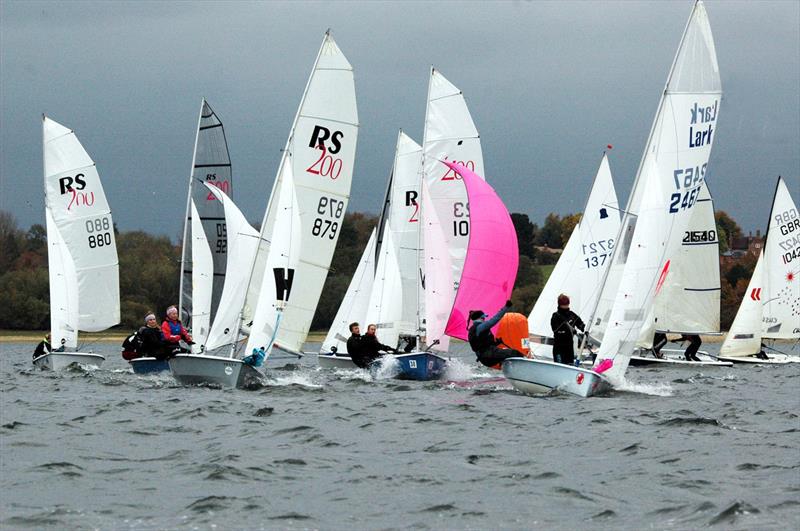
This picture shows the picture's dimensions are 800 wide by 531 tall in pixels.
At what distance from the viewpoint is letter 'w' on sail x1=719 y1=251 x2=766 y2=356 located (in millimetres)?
28891

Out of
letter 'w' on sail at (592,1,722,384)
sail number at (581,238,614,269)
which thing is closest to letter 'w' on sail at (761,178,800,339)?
sail number at (581,238,614,269)

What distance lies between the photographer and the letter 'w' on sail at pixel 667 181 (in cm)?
1512

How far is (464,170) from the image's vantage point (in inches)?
765

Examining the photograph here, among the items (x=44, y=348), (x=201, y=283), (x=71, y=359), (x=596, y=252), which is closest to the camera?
(x=201, y=283)

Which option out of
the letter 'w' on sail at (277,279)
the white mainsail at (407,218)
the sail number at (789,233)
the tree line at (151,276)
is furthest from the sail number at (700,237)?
the tree line at (151,276)

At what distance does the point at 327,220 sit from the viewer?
19.8 m

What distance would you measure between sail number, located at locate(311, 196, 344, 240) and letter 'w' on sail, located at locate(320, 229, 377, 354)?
13.4ft

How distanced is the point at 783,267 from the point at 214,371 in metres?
18.5

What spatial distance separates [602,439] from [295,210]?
22.1 ft

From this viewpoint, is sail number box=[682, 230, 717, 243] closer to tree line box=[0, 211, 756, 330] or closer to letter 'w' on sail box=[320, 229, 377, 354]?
letter 'w' on sail box=[320, 229, 377, 354]

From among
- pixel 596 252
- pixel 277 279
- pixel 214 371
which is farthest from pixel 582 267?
pixel 214 371

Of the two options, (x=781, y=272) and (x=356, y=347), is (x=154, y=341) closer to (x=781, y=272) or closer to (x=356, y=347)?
(x=356, y=347)

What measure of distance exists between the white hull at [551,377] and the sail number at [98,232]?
12886 mm

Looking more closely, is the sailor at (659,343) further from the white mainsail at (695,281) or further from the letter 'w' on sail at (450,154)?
the letter 'w' on sail at (450,154)
